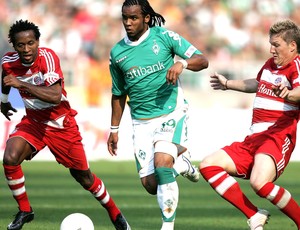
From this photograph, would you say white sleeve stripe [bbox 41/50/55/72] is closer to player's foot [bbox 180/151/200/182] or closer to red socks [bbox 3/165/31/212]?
red socks [bbox 3/165/31/212]

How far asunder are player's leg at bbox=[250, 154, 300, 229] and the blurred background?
47.3 feet

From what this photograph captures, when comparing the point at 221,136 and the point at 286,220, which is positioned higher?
the point at 286,220

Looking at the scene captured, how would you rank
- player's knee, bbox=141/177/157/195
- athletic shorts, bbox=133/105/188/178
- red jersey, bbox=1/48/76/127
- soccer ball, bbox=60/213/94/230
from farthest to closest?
red jersey, bbox=1/48/76/127 → player's knee, bbox=141/177/157/195 → athletic shorts, bbox=133/105/188/178 → soccer ball, bbox=60/213/94/230

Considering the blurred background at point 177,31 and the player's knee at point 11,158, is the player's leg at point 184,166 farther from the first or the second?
the blurred background at point 177,31

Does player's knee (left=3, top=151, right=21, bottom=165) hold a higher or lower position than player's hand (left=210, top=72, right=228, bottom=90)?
lower

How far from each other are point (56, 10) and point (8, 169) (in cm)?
1685

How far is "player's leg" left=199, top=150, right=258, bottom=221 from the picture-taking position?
828 centimetres

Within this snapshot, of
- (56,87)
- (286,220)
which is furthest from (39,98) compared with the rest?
(286,220)

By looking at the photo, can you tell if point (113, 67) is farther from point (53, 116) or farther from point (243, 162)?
point (243, 162)

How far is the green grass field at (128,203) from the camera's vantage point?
10.1m

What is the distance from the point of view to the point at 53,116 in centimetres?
941

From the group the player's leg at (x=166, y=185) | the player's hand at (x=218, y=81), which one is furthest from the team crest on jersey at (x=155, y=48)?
the player's leg at (x=166, y=185)

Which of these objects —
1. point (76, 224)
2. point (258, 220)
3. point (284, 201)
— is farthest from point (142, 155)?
point (284, 201)

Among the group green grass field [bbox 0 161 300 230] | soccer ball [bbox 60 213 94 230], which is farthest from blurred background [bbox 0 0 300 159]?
soccer ball [bbox 60 213 94 230]
